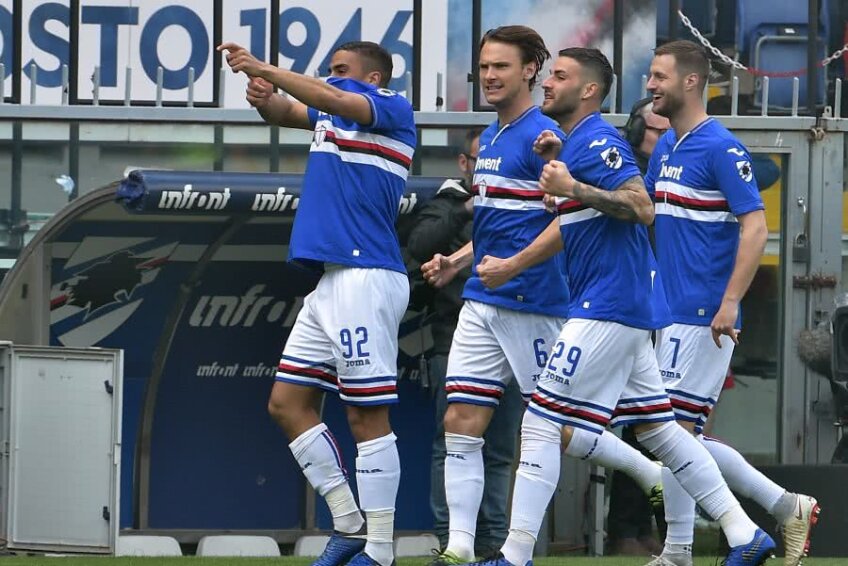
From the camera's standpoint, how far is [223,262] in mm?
10492

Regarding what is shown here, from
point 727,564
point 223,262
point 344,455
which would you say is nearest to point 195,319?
point 223,262

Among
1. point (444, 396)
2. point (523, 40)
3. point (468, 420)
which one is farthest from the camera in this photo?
point (444, 396)

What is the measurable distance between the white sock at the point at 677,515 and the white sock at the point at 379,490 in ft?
3.65

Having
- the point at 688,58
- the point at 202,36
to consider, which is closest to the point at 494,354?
the point at 688,58

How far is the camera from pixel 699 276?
782 cm

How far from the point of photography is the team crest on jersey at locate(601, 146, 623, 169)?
7.15 meters

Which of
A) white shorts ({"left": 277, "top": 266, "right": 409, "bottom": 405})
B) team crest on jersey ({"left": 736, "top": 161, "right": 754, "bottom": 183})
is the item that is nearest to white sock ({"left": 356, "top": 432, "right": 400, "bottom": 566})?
white shorts ({"left": 277, "top": 266, "right": 409, "bottom": 405})

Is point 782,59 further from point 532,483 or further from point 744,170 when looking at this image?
point 532,483

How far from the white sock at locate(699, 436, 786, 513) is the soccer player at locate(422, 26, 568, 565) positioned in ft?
2.89

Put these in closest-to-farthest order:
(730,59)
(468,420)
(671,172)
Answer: (468,420) → (671,172) → (730,59)

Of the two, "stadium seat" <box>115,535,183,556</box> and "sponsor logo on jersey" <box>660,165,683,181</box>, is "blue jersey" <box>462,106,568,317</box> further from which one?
"stadium seat" <box>115,535,183,556</box>

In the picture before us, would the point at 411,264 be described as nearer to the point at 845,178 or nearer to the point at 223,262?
the point at 223,262

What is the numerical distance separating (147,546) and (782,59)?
435cm

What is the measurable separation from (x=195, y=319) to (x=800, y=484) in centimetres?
322
